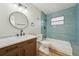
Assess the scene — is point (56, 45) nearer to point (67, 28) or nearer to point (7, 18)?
point (67, 28)

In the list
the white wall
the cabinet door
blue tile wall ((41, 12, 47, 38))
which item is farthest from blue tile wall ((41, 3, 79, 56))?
the cabinet door

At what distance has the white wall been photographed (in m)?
1.26

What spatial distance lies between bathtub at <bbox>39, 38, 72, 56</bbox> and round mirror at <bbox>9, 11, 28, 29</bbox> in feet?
1.54

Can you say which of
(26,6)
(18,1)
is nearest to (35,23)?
(26,6)

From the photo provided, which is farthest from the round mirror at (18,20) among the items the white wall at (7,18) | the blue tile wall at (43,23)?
the blue tile wall at (43,23)

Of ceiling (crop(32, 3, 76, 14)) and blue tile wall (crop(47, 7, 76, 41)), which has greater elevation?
ceiling (crop(32, 3, 76, 14))

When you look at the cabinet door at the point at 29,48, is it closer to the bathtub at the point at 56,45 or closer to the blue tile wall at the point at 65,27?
the bathtub at the point at 56,45

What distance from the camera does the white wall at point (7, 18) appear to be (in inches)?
49.8

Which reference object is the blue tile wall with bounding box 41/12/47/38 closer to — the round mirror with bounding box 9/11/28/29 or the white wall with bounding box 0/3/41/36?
the white wall with bounding box 0/3/41/36

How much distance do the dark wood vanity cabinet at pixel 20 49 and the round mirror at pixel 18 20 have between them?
1.01 ft

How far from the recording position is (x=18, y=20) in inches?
57.1

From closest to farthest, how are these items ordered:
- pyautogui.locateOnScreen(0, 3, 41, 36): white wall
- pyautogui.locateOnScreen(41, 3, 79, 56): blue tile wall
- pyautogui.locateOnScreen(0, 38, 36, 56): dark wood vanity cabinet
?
pyautogui.locateOnScreen(0, 38, 36, 56): dark wood vanity cabinet, pyautogui.locateOnScreen(0, 3, 41, 36): white wall, pyautogui.locateOnScreen(41, 3, 79, 56): blue tile wall

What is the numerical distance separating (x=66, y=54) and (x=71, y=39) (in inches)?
10.8

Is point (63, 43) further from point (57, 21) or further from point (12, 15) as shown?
point (12, 15)
